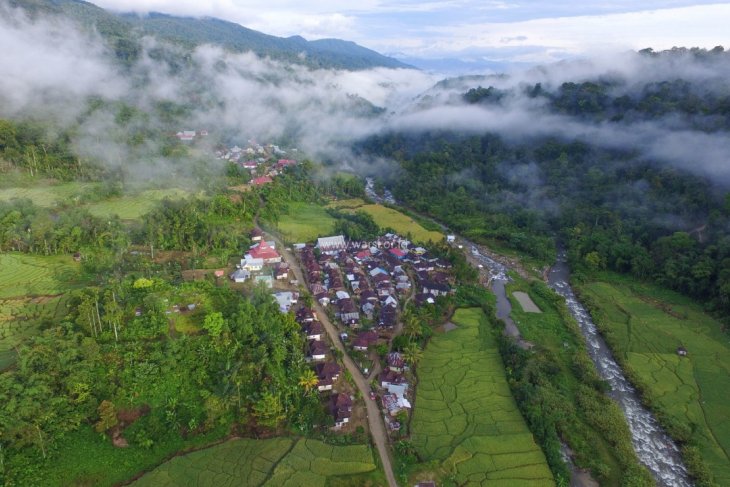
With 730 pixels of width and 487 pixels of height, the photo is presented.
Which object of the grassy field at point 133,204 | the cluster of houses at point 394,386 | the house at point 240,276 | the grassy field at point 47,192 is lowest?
the cluster of houses at point 394,386

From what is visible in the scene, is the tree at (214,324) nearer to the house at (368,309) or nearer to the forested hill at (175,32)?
the house at (368,309)

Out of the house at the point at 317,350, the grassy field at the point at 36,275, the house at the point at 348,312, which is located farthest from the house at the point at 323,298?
the grassy field at the point at 36,275

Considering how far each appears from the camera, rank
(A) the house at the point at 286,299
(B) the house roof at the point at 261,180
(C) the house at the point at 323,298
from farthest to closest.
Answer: (B) the house roof at the point at 261,180, (C) the house at the point at 323,298, (A) the house at the point at 286,299

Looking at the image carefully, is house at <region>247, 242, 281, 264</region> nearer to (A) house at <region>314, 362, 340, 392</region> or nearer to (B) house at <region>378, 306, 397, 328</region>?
(B) house at <region>378, 306, 397, 328</region>

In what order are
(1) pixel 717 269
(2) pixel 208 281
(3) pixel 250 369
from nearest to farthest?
1. (3) pixel 250 369
2. (2) pixel 208 281
3. (1) pixel 717 269


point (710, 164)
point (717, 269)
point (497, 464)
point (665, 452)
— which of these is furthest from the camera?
point (710, 164)

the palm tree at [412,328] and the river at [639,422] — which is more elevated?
the palm tree at [412,328]

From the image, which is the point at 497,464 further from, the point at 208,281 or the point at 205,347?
the point at 208,281

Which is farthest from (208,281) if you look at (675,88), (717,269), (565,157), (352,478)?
(675,88)

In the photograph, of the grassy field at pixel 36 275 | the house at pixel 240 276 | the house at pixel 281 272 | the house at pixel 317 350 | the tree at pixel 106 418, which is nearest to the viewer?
the tree at pixel 106 418
